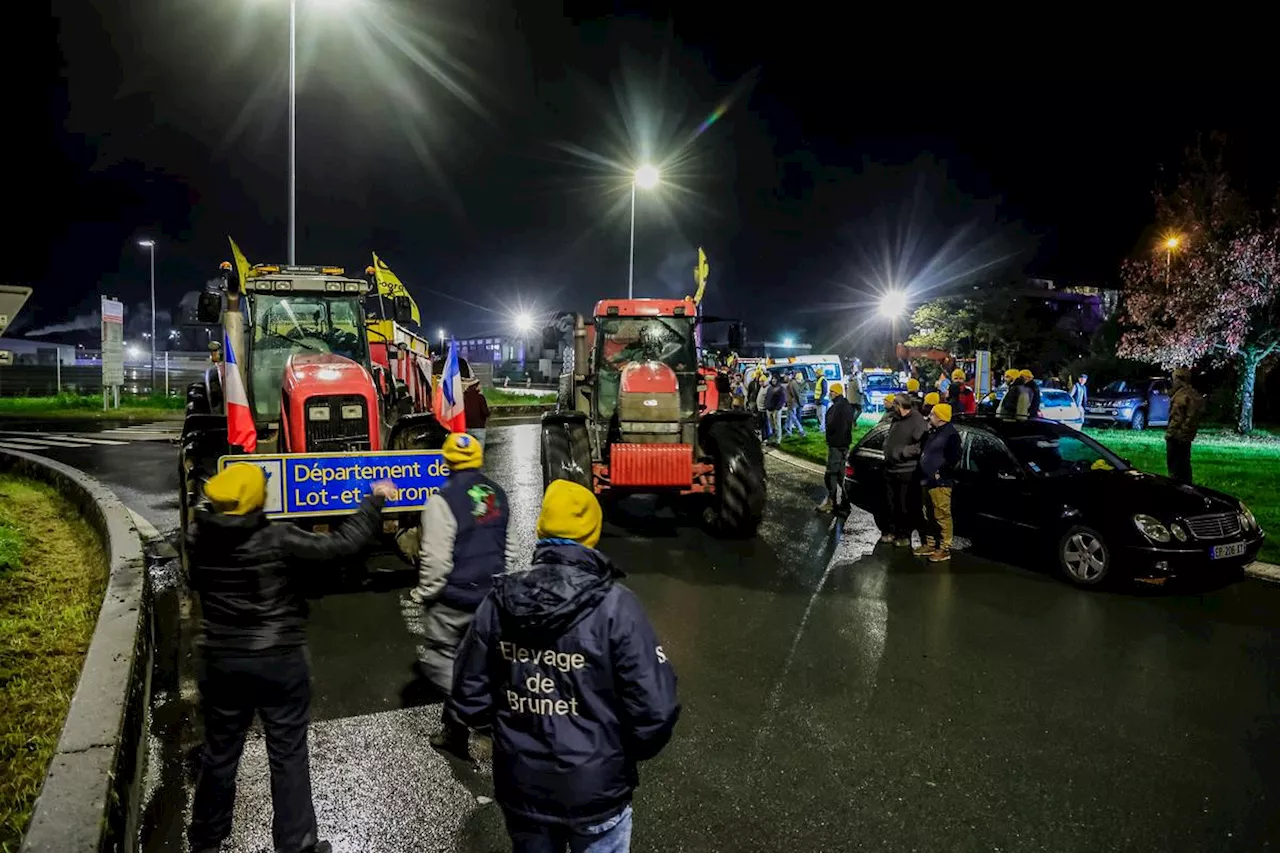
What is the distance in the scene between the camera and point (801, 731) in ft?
14.6

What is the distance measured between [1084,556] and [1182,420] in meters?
4.17

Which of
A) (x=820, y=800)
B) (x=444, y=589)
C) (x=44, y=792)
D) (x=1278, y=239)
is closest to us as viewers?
(x=44, y=792)

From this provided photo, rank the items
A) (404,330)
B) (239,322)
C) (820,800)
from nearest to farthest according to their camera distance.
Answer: (820,800) → (239,322) → (404,330)

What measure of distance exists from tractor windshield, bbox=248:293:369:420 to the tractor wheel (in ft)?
13.9

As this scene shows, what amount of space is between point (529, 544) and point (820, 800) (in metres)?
5.32

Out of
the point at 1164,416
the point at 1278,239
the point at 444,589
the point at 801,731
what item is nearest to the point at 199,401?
the point at 444,589

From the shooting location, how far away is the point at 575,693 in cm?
226

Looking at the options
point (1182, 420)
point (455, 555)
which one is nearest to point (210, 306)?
point (455, 555)

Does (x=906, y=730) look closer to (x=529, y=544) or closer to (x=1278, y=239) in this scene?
(x=529, y=544)

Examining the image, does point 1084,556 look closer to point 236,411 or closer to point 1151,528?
point 1151,528

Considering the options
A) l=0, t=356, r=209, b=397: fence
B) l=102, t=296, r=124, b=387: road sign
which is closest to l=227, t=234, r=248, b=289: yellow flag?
l=102, t=296, r=124, b=387: road sign

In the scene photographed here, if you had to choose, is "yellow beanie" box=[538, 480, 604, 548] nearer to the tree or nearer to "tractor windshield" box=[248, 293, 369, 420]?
"tractor windshield" box=[248, 293, 369, 420]

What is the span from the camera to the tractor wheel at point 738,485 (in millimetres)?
9070

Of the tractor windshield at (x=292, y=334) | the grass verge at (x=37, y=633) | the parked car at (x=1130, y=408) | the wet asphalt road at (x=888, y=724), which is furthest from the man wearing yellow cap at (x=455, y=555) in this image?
the parked car at (x=1130, y=408)
